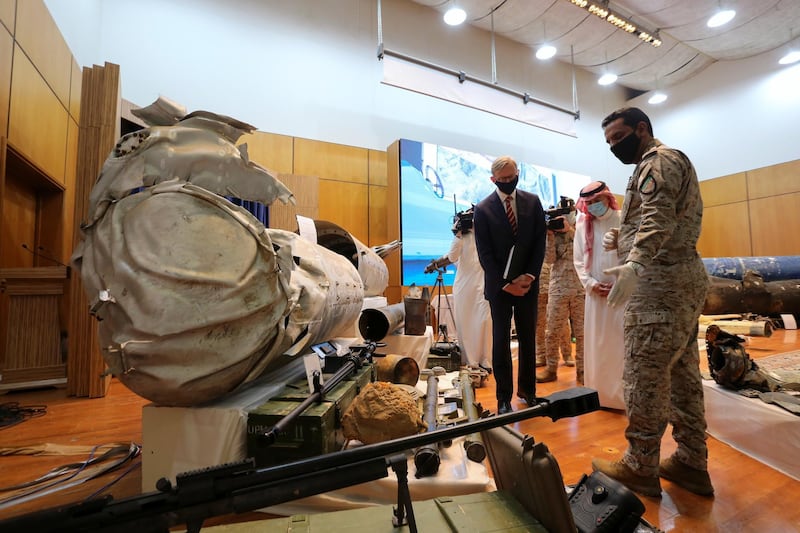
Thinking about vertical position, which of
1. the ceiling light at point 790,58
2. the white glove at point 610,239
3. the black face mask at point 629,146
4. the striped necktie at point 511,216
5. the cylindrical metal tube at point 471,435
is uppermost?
the ceiling light at point 790,58

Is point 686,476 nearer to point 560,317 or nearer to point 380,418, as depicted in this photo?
point 380,418

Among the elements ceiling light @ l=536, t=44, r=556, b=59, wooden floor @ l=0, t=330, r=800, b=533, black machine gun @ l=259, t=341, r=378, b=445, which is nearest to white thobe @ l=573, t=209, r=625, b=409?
wooden floor @ l=0, t=330, r=800, b=533

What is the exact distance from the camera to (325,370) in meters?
1.93

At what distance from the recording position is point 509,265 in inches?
91.6

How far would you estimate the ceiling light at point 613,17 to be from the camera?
6340 millimetres

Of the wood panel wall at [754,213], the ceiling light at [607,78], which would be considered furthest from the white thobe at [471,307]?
the ceiling light at [607,78]

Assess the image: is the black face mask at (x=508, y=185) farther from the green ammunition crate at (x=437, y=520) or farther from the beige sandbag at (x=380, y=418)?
the green ammunition crate at (x=437, y=520)

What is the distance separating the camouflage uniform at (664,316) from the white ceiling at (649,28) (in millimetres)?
7030

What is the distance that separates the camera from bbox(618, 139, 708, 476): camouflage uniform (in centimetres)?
144

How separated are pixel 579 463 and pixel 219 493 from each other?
5.73ft

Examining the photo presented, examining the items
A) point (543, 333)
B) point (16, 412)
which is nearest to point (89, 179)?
point (16, 412)

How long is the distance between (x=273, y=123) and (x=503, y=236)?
188 inches

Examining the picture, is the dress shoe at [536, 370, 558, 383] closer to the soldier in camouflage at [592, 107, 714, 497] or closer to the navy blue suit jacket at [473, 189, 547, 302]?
the navy blue suit jacket at [473, 189, 547, 302]

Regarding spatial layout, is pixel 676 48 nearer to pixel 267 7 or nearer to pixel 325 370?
pixel 267 7
